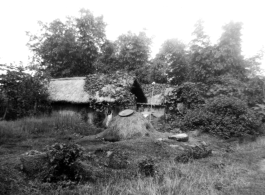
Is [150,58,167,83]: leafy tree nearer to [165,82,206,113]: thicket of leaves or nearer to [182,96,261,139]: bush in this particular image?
[165,82,206,113]: thicket of leaves

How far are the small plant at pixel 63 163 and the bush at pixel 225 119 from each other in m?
8.92

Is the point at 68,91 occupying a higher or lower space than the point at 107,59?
lower

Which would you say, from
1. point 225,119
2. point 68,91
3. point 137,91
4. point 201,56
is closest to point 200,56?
point 201,56

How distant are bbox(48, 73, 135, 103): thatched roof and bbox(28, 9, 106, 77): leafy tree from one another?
28.1 feet

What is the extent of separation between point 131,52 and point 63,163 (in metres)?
19.3

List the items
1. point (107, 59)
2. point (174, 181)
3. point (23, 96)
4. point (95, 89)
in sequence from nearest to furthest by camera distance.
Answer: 1. point (174, 181)
2. point (23, 96)
3. point (95, 89)
4. point (107, 59)

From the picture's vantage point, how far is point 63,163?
4.27 m

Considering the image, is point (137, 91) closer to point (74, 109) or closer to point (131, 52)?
point (74, 109)

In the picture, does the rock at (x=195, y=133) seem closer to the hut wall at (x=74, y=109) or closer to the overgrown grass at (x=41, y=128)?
the overgrown grass at (x=41, y=128)

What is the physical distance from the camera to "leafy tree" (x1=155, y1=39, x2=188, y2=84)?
22875 millimetres

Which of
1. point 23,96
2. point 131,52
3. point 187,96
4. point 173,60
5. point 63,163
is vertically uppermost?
point 131,52

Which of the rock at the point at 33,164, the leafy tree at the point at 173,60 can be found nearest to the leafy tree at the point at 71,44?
the leafy tree at the point at 173,60

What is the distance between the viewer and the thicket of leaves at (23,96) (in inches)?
468

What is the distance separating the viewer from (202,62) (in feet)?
54.5
